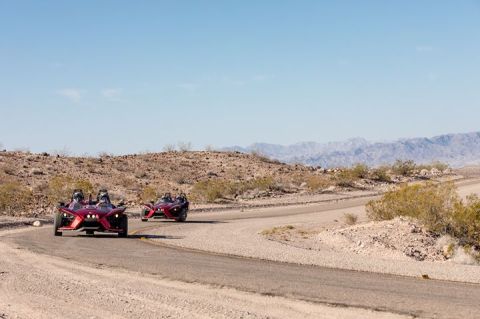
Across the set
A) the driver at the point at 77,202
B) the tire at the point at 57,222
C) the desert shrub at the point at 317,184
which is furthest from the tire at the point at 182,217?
the desert shrub at the point at 317,184

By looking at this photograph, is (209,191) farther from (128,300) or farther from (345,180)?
(128,300)

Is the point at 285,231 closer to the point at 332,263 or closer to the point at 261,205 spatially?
the point at 332,263

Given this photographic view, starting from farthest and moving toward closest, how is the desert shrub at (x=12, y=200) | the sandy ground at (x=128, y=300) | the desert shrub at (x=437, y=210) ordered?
the desert shrub at (x=12, y=200) → the desert shrub at (x=437, y=210) → the sandy ground at (x=128, y=300)

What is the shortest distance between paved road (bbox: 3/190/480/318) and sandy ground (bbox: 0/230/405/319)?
563 millimetres

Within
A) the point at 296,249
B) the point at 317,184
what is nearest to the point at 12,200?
the point at 296,249

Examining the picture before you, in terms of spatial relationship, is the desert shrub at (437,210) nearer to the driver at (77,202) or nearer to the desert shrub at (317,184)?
the driver at (77,202)

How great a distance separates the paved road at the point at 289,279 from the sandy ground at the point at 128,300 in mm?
563

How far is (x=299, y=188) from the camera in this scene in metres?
64.1

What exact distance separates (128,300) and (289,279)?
358 cm

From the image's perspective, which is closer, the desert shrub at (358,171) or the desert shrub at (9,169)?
the desert shrub at (9,169)

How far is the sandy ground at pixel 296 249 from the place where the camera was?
15.2 meters

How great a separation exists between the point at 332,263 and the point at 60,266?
6349 millimetres

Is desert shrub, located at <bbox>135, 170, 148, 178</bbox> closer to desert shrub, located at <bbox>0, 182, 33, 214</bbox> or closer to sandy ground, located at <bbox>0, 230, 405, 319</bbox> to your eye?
desert shrub, located at <bbox>0, 182, 33, 214</bbox>

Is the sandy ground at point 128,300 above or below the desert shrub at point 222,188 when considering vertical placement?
below
